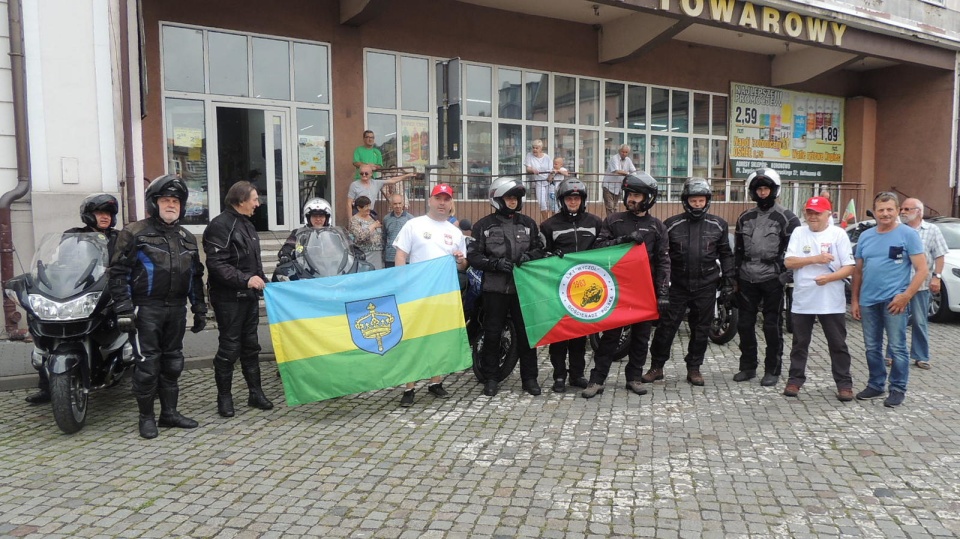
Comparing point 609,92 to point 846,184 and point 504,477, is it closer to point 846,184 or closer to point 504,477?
point 846,184

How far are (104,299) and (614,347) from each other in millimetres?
4305

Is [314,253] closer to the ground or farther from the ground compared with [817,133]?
closer to the ground

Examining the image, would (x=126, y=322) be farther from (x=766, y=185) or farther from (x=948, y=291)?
(x=948, y=291)

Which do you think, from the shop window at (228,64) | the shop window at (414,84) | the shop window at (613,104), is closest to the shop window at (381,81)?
the shop window at (414,84)

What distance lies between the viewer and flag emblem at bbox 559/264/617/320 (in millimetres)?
6566

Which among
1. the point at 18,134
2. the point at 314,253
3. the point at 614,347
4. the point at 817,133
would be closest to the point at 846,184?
the point at 817,133

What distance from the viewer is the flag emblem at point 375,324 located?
6.00 metres

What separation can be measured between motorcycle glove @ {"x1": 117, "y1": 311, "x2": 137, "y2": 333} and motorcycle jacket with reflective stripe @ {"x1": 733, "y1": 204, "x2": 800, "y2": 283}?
5.26 metres

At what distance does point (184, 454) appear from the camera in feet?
16.3

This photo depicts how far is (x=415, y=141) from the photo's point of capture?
46.9 ft

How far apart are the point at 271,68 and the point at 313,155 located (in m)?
1.68

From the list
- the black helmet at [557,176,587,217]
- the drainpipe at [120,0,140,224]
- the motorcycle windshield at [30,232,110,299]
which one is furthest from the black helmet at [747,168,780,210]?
the drainpipe at [120,0,140,224]

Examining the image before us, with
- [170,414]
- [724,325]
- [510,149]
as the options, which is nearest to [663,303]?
[724,325]

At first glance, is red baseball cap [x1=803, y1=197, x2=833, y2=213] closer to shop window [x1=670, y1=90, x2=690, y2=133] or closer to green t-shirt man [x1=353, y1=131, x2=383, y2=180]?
green t-shirt man [x1=353, y1=131, x2=383, y2=180]
